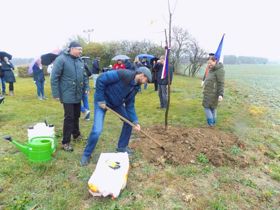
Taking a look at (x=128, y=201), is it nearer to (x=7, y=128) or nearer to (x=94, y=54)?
(x=7, y=128)

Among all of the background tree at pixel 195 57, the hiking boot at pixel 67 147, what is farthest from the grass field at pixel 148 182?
the background tree at pixel 195 57

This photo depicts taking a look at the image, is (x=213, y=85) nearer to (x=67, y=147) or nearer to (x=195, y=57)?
(x=67, y=147)

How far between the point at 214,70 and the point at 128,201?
4.07 metres

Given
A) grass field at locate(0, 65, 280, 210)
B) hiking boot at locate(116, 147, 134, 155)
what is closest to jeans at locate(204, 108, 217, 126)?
grass field at locate(0, 65, 280, 210)

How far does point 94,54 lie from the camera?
26.1 meters

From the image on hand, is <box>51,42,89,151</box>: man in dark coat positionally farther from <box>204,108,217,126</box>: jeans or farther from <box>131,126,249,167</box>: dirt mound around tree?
<box>204,108,217,126</box>: jeans

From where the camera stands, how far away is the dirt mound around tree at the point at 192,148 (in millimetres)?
4727

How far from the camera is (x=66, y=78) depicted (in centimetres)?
466

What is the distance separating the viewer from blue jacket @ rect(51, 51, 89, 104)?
4559 mm

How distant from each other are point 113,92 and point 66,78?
1.00 m

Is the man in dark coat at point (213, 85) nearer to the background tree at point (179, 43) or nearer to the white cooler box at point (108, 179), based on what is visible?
the white cooler box at point (108, 179)

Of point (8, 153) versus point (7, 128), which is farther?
point (7, 128)

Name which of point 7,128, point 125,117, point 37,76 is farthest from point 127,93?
point 37,76

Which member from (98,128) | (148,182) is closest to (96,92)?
(98,128)
